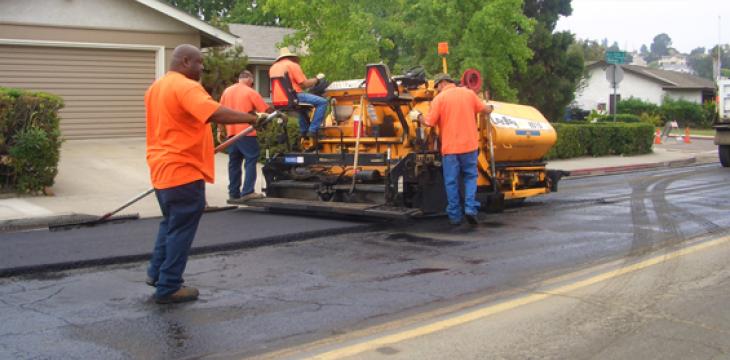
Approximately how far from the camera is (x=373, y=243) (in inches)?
326

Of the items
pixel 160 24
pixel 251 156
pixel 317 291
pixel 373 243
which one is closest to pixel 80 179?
pixel 251 156

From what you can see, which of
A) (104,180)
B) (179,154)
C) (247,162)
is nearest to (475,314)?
(179,154)

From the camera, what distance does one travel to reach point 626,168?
2023cm

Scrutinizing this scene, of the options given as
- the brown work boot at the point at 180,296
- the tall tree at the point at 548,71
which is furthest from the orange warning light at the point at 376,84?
the tall tree at the point at 548,71

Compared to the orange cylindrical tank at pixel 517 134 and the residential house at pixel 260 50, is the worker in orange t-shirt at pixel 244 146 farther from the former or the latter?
the residential house at pixel 260 50

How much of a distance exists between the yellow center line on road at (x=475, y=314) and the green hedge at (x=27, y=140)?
7.99m

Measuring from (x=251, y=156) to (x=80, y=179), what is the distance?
13.0 feet

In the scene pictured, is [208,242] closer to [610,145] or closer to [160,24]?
[160,24]

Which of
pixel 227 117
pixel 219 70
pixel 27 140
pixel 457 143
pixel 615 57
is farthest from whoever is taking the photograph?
pixel 615 57

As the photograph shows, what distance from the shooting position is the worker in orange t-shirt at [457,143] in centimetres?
942

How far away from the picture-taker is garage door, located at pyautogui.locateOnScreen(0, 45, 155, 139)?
16.3 meters

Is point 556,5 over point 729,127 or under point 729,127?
over

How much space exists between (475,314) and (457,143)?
4168mm

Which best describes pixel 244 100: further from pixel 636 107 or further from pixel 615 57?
pixel 636 107
